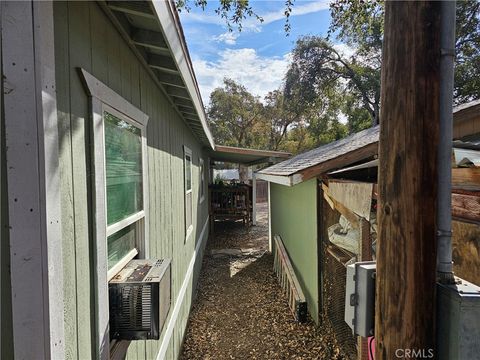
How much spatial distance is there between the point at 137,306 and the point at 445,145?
1732 millimetres

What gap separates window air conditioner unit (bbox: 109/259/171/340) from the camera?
157 cm

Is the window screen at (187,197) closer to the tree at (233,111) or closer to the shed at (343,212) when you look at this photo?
the shed at (343,212)

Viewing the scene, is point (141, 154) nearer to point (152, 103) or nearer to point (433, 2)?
point (152, 103)

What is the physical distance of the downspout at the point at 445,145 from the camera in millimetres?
999

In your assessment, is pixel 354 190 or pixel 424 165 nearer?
pixel 424 165

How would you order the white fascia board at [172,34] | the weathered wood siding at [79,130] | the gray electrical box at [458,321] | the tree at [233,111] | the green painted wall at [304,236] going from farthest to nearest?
1. the tree at [233,111]
2. the green painted wall at [304,236]
3. the white fascia board at [172,34]
4. the weathered wood siding at [79,130]
5. the gray electrical box at [458,321]

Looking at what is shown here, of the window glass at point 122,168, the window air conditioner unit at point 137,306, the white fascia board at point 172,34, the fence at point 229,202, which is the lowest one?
the fence at point 229,202

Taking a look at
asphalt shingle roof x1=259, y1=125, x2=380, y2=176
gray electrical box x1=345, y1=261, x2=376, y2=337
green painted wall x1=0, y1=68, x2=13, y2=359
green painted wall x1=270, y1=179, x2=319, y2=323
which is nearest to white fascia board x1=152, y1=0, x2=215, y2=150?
green painted wall x1=0, y1=68, x2=13, y2=359

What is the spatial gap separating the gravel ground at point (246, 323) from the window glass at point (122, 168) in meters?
2.81

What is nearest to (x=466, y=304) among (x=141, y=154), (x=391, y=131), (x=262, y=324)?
(x=391, y=131)

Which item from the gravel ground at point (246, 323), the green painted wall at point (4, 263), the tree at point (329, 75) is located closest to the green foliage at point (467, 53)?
the tree at point (329, 75)

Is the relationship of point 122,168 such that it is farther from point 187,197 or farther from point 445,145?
point 187,197

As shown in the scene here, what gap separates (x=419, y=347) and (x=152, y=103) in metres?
2.76

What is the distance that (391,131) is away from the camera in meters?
1.06
